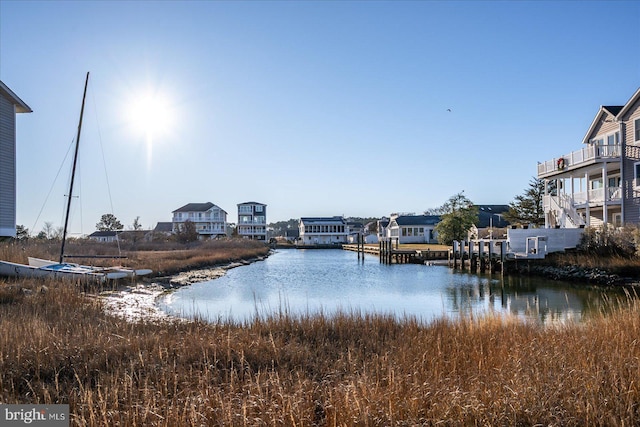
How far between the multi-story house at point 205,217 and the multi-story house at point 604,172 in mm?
70577

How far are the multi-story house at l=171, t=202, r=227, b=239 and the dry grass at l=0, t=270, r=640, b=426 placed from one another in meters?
87.3

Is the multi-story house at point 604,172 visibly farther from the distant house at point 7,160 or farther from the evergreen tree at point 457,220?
the distant house at point 7,160

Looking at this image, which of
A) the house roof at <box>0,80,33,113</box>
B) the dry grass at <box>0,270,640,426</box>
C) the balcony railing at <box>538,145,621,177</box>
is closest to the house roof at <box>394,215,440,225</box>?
the balcony railing at <box>538,145,621,177</box>

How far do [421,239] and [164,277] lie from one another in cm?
→ 5594

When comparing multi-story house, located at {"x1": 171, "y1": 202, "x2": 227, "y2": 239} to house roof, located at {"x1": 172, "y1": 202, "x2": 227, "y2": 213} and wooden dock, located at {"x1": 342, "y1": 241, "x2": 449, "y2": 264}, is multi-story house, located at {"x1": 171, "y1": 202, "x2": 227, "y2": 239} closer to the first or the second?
house roof, located at {"x1": 172, "y1": 202, "x2": 227, "y2": 213}

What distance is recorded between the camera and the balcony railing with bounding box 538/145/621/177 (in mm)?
31281

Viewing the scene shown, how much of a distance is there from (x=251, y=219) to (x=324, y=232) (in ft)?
53.6

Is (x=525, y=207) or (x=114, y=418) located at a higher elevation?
(x=525, y=207)

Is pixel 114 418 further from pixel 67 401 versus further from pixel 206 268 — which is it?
pixel 206 268

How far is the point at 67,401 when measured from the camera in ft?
20.3

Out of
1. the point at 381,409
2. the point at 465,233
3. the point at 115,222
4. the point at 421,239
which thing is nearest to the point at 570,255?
the point at 465,233

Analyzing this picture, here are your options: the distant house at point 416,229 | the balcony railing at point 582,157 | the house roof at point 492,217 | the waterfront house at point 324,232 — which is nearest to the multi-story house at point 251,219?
the waterfront house at point 324,232

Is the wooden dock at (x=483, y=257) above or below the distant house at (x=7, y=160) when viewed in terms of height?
below

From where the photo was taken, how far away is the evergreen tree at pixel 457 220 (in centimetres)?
5444
